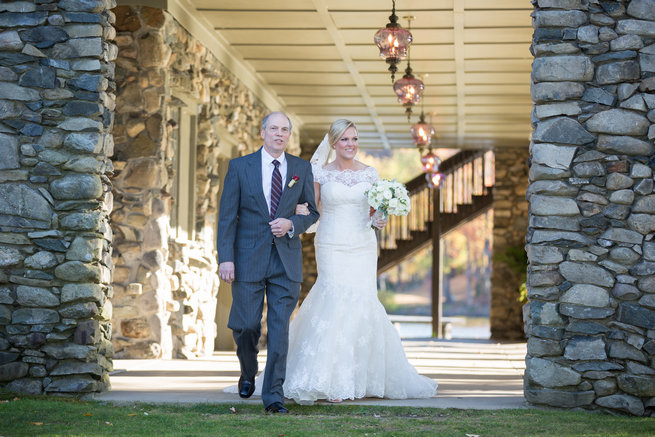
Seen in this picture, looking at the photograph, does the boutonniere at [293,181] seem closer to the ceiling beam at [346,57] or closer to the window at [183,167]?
the ceiling beam at [346,57]

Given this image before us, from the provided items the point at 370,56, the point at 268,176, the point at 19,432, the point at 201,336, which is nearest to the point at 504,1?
the point at 370,56

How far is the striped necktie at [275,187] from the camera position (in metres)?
5.89

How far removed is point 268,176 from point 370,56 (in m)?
6.32

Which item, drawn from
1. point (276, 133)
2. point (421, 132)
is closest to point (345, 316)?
point (276, 133)

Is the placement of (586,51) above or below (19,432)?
above

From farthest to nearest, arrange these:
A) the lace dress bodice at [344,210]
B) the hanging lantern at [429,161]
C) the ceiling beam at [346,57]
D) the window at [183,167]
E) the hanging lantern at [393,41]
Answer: the hanging lantern at [429,161]
the window at [183,167]
the ceiling beam at [346,57]
the hanging lantern at [393,41]
the lace dress bodice at [344,210]

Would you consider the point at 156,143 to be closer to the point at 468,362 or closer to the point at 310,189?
the point at 310,189

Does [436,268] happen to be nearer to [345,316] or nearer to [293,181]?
[345,316]

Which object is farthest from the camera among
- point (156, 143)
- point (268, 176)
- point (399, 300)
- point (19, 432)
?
point (399, 300)

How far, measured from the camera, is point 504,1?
9.37 metres

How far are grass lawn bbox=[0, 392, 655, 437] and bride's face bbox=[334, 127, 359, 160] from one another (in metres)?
1.85

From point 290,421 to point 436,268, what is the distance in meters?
15.4

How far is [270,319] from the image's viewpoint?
18.9 ft

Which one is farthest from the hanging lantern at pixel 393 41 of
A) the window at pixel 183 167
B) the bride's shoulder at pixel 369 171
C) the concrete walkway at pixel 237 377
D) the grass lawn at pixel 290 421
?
the grass lawn at pixel 290 421
